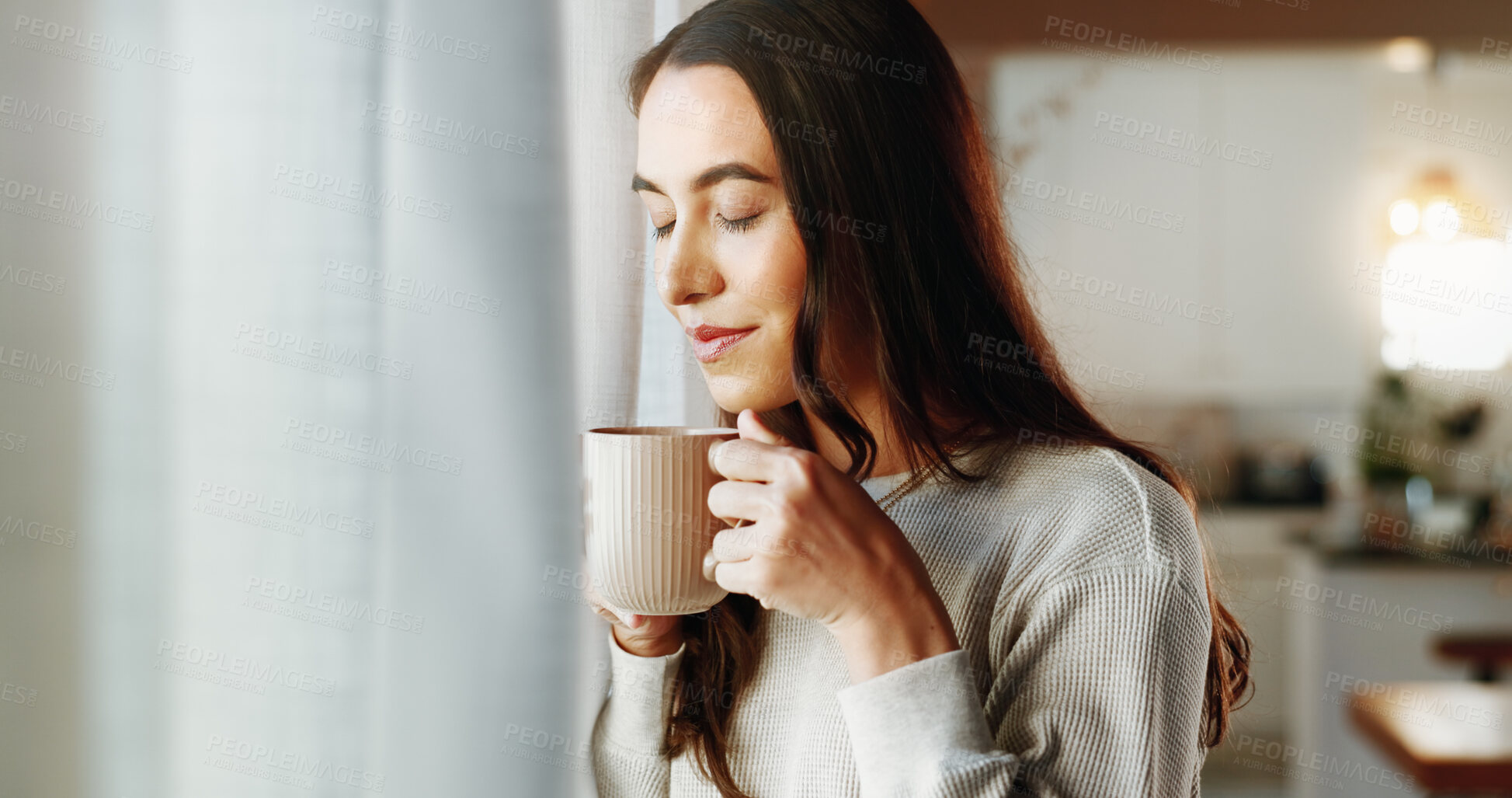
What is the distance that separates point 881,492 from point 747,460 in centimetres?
28

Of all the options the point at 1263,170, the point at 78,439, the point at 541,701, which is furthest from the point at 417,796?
the point at 1263,170

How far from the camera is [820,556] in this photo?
63cm

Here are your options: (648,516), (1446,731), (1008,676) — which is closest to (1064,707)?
(1008,676)

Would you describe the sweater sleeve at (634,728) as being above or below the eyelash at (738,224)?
below

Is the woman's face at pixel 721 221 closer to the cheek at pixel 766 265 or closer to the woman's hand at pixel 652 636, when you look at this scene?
the cheek at pixel 766 265

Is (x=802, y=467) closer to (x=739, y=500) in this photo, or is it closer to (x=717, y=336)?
(x=739, y=500)

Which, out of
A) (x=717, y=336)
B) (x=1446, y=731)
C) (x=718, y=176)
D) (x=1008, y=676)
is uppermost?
(x=718, y=176)

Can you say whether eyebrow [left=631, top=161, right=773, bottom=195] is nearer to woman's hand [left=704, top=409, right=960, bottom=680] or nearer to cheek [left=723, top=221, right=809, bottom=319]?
cheek [left=723, top=221, right=809, bottom=319]

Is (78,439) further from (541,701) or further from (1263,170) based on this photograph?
(1263,170)

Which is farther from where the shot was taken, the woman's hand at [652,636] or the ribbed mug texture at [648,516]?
the woman's hand at [652,636]

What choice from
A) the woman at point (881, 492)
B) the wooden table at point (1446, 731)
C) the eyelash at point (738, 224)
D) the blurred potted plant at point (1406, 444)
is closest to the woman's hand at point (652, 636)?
the woman at point (881, 492)

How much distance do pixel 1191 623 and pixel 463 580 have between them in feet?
1.50

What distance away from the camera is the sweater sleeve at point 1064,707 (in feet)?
2.06

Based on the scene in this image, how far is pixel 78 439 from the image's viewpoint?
0.41 m
